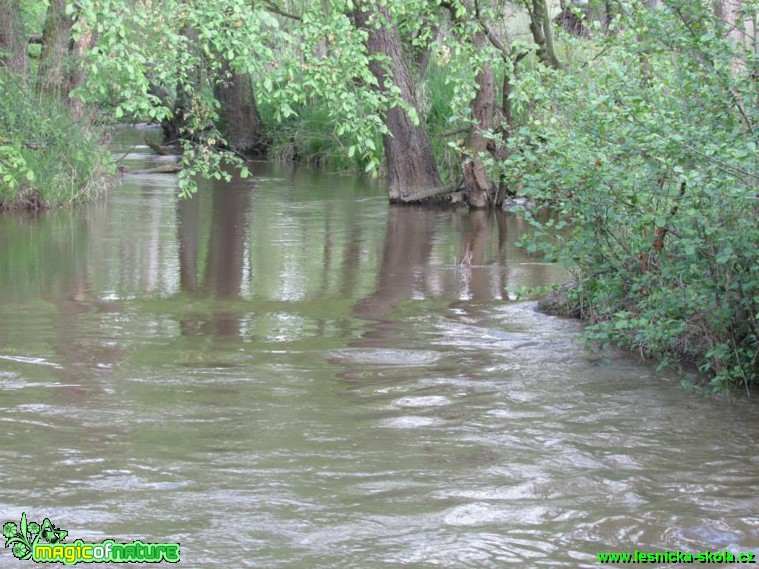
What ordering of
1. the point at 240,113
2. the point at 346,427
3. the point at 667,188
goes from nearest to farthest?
the point at 346,427 < the point at 667,188 < the point at 240,113

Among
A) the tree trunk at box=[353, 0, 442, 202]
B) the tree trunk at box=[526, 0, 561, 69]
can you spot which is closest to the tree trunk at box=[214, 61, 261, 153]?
the tree trunk at box=[353, 0, 442, 202]

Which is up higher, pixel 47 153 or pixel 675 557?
pixel 47 153

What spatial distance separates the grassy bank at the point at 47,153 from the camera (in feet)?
49.2

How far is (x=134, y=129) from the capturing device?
35656 mm

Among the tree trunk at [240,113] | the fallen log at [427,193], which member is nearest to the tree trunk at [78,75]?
the fallen log at [427,193]

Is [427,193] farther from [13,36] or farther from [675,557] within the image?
[675,557]

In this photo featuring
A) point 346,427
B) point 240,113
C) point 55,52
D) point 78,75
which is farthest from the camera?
point 240,113

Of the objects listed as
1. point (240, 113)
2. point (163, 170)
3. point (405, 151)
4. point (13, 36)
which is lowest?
point (163, 170)

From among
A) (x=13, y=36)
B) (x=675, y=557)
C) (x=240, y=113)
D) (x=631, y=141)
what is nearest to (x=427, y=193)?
(x=13, y=36)

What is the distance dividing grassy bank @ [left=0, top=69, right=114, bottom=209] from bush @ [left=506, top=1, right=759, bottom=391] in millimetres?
8201

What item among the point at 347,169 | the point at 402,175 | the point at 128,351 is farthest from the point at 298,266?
the point at 347,169

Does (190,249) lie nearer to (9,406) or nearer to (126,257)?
(126,257)

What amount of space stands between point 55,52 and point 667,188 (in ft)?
42.3

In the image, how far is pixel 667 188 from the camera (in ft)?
24.6
